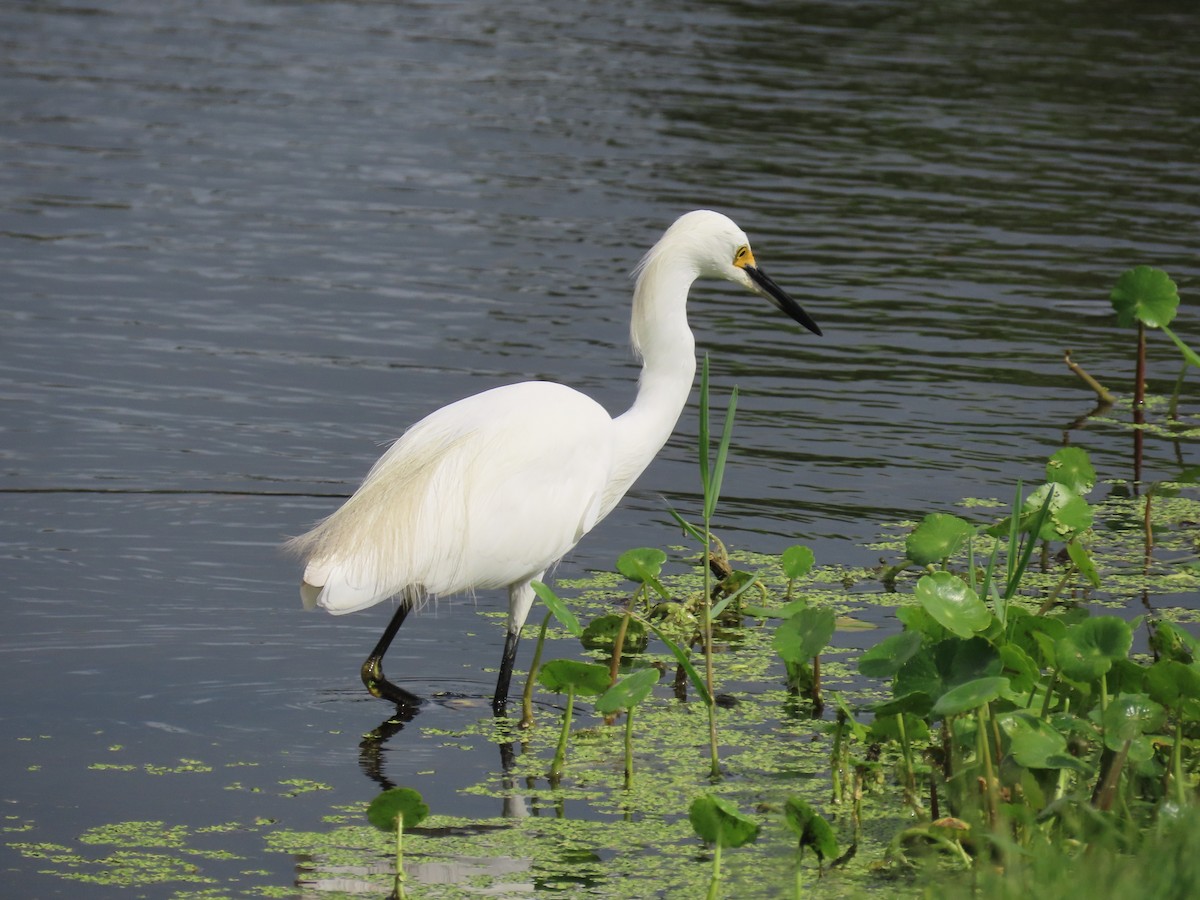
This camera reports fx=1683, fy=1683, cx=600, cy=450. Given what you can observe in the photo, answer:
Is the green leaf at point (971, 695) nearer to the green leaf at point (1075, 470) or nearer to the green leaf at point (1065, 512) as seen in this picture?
the green leaf at point (1065, 512)

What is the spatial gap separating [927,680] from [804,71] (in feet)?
55.6

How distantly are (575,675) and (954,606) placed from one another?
108cm

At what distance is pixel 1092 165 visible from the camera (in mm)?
16484

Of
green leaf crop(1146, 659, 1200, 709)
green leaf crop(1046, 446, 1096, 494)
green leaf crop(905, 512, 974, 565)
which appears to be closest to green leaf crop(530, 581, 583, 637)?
green leaf crop(905, 512, 974, 565)

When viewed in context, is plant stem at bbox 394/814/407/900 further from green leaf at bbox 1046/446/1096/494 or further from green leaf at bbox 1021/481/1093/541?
green leaf at bbox 1046/446/1096/494

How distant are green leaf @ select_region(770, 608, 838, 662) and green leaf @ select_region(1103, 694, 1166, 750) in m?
0.80

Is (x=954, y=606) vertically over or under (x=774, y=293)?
under

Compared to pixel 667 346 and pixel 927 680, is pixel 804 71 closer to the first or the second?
pixel 667 346

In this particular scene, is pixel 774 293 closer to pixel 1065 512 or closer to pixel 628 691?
pixel 1065 512

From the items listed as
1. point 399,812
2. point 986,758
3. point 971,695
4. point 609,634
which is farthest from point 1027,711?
point 609,634

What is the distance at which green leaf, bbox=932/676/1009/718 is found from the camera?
4.07 metres

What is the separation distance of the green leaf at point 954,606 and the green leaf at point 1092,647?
221 millimetres

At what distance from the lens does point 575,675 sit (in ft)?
15.8

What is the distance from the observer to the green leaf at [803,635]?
4742 mm
